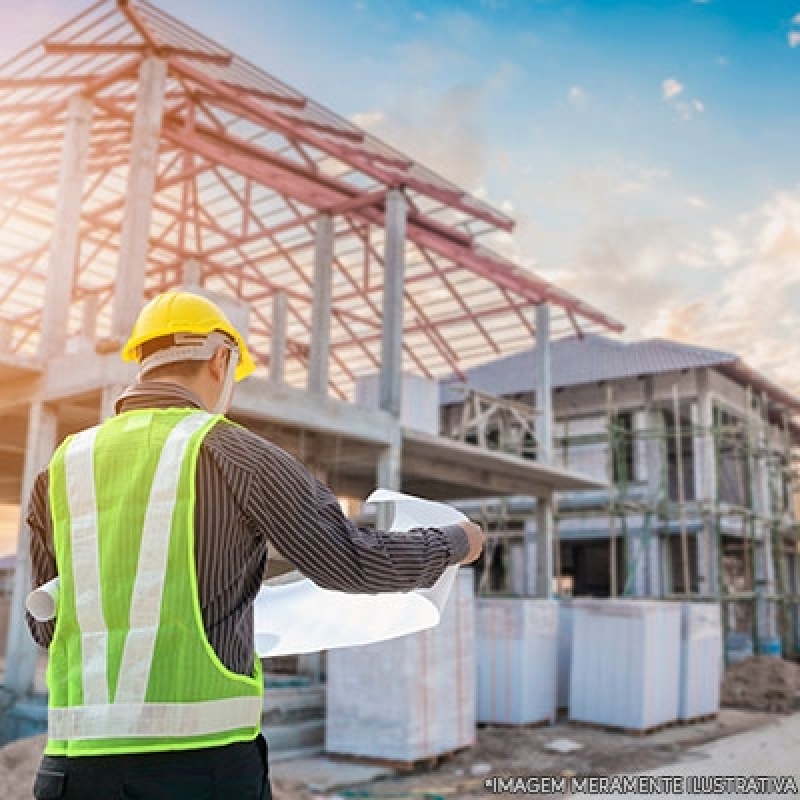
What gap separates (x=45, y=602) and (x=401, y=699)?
7.80m

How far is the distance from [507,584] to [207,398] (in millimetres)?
24085

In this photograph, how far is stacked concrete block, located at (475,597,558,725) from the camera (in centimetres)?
1146

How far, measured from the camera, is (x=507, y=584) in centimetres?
2512

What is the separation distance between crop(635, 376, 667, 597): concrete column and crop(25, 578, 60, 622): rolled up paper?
19.1 meters

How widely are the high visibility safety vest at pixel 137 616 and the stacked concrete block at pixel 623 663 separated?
10648mm

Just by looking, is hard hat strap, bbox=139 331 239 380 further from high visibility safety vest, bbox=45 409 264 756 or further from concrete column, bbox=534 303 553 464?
concrete column, bbox=534 303 553 464

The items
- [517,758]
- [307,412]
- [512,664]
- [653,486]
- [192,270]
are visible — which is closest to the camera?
[517,758]

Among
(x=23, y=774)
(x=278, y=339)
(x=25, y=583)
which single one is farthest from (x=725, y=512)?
(x=23, y=774)

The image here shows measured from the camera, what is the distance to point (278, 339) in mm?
18422

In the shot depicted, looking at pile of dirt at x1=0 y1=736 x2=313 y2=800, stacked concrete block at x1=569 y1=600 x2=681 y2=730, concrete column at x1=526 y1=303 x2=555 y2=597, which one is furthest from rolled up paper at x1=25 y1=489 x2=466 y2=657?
concrete column at x1=526 y1=303 x2=555 y2=597

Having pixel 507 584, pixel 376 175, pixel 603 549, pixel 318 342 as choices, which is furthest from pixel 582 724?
pixel 603 549

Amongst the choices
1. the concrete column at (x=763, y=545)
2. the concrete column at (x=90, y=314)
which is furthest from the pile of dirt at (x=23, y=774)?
the concrete column at (x=763, y=545)

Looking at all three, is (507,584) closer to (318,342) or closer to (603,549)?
(603,549)

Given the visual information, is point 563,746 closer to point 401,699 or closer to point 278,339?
point 401,699
